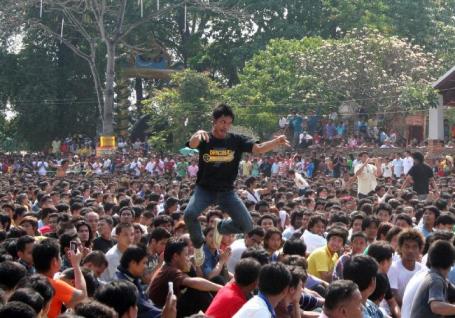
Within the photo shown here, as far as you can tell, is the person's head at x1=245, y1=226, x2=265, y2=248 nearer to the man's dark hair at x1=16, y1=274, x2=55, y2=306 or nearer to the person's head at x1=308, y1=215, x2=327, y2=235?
the person's head at x1=308, y1=215, x2=327, y2=235

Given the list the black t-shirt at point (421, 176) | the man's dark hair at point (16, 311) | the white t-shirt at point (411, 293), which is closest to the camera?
the man's dark hair at point (16, 311)

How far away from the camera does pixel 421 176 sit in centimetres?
1812

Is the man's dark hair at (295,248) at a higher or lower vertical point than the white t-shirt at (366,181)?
higher

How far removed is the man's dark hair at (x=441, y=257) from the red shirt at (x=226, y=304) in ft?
4.94

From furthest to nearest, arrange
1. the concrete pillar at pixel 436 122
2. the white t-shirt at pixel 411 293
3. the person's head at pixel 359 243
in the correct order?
the concrete pillar at pixel 436 122, the person's head at pixel 359 243, the white t-shirt at pixel 411 293

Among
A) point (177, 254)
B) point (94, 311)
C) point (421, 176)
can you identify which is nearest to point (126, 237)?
point (177, 254)

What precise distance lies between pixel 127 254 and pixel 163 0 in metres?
40.4

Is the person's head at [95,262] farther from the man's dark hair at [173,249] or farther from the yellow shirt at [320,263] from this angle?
the yellow shirt at [320,263]

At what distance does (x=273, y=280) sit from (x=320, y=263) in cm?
339

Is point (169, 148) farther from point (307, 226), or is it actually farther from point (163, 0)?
point (307, 226)

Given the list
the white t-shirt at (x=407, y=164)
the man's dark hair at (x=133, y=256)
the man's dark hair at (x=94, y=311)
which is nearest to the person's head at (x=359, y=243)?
the man's dark hair at (x=133, y=256)

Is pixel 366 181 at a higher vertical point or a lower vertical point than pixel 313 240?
lower

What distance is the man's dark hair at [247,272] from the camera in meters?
7.40

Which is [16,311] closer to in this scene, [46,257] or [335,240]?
[46,257]
